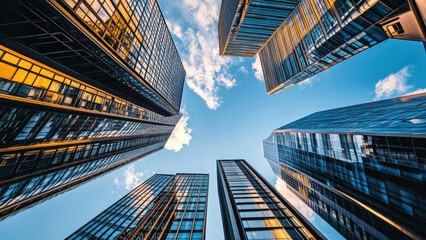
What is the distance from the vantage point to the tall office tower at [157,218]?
3055 centimetres

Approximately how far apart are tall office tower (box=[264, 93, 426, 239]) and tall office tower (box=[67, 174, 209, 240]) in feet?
110

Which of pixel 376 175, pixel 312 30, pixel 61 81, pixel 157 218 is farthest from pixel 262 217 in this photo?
pixel 312 30

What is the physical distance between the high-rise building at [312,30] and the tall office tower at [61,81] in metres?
37.0

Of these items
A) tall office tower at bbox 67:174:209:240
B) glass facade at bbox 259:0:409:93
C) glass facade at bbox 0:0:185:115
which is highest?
glass facade at bbox 259:0:409:93

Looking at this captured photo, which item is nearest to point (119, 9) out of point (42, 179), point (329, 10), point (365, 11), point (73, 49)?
point (73, 49)

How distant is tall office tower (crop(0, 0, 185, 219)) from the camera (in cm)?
1420

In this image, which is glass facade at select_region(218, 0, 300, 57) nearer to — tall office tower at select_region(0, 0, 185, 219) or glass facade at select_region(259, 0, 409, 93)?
glass facade at select_region(259, 0, 409, 93)

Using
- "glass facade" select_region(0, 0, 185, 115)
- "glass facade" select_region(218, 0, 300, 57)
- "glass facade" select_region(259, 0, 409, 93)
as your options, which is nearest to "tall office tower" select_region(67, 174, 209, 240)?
"glass facade" select_region(0, 0, 185, 115)

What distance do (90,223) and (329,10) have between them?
92.0 m

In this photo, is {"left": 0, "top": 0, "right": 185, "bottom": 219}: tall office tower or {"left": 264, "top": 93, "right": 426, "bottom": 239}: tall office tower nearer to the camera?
{"left": 0, "top": 0, "right": 185, "bottom": 219}: tall office tower

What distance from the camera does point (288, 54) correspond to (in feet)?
204

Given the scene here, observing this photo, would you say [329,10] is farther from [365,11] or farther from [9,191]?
[9,191]

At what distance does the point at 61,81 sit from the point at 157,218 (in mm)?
33862

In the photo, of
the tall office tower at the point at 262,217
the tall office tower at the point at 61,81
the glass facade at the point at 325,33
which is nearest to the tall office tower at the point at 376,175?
the tall office tower at the point at 262,217
